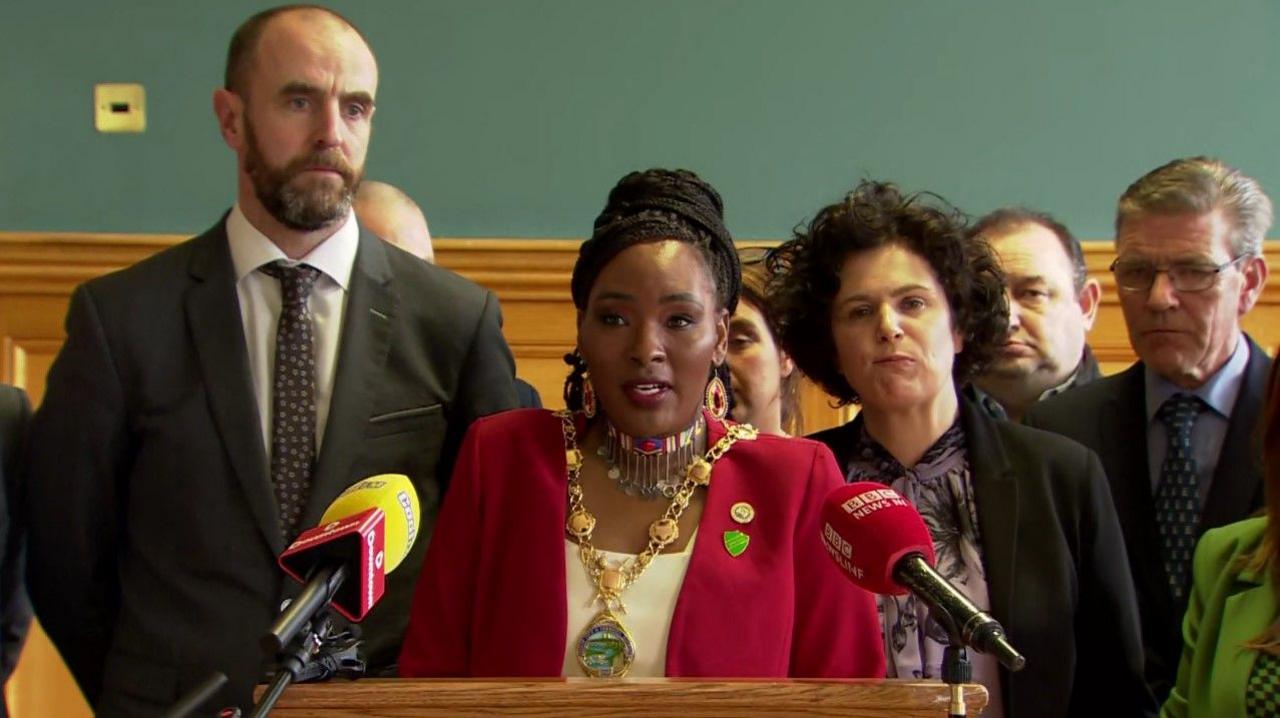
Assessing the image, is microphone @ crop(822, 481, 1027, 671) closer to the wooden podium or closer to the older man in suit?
the wooden podium

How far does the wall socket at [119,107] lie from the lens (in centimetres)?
466

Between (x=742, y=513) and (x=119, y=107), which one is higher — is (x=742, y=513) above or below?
below

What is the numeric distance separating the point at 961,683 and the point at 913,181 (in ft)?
11.2

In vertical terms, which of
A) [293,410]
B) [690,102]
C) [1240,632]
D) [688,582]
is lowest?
[1240,632]

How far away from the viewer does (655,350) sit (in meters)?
2.11

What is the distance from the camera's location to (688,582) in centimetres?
205

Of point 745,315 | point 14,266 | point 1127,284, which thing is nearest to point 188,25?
point 14,266

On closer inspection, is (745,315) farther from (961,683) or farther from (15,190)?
(15,190)

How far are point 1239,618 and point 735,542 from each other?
73cm

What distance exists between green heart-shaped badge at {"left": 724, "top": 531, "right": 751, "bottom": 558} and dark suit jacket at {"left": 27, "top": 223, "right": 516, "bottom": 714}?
2.10 ft

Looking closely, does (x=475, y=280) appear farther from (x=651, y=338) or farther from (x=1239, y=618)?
(x=1239, y=618)

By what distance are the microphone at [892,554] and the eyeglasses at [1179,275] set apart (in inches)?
58.9

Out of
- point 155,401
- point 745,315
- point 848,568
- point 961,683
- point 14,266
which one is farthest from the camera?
point 14,266

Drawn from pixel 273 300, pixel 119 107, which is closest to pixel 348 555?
pixel 273 300
